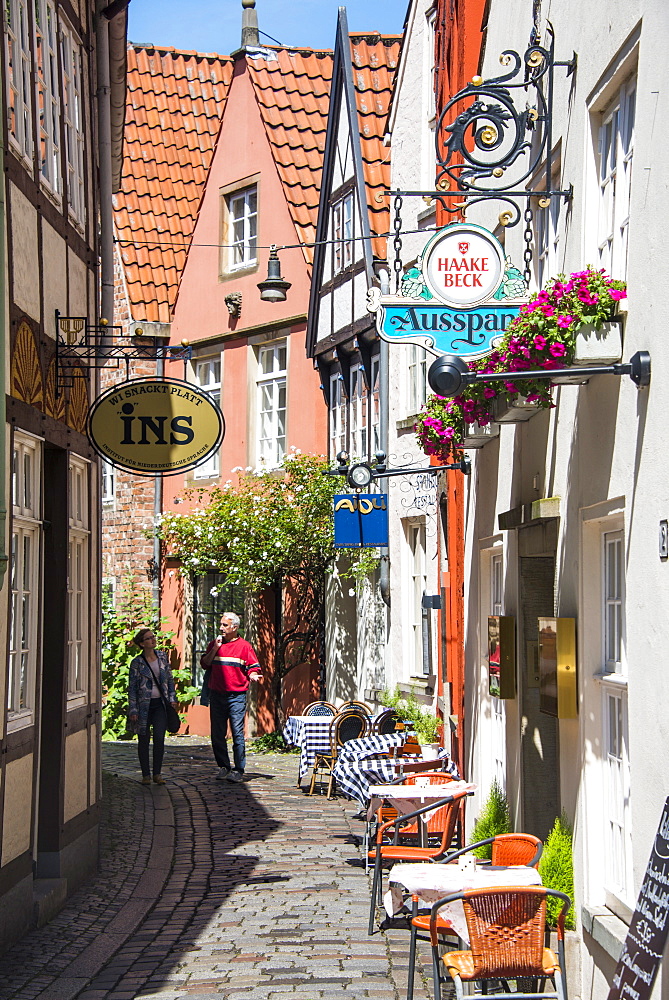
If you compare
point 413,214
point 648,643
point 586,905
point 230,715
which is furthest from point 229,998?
point 413,214

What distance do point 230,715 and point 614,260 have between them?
9.58m

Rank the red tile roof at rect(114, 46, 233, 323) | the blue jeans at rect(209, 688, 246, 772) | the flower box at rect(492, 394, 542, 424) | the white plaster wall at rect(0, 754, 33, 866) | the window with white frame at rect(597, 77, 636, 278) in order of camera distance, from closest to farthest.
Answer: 1. the window with white frame at rect(597, 77, 636, 278)
2. the flower box at rect(492, 394, 542, 424)
3. the white plaster wall at rect(0, 754, 33, 866)
4. the blue jeans at rect(209, 688, 246, 772)
5. the red tile roof at rect(114, 46, 233, 323)

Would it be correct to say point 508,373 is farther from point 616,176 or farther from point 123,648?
point 123,648

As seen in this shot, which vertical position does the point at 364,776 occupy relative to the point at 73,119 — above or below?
below

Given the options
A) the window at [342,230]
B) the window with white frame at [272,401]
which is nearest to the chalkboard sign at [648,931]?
the window at [342,230]

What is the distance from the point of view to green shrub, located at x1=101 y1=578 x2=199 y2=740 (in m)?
19.9

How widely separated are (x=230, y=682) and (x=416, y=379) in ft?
14.3

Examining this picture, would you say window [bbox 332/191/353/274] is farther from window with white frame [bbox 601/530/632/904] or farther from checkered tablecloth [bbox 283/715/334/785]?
window with white frame [bbox 601/530/632/904]

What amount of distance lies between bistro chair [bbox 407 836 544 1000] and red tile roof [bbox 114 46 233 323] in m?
16.5

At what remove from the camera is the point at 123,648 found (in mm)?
20188

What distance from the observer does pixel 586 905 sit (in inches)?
252

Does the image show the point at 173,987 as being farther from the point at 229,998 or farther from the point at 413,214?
the point at 413,214

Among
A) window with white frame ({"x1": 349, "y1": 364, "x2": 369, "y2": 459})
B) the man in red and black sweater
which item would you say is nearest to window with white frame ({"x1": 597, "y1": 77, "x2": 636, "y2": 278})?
the man in red and black sweater

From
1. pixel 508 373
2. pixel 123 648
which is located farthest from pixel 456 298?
pixel 123 648
